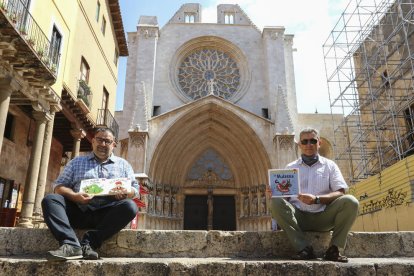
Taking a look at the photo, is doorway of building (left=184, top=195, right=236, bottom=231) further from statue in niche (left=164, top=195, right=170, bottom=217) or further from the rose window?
the rose window

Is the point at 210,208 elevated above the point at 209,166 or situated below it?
below

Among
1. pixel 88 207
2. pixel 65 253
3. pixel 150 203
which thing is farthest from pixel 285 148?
pixel 65 253

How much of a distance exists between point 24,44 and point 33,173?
339cm

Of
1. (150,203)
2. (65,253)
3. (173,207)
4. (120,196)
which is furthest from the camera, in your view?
(173,207)

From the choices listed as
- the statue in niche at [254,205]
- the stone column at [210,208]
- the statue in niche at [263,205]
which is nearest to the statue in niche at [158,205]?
the stone column at [210,208]

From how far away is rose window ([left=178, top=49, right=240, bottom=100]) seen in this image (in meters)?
20.5

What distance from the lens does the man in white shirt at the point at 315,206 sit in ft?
11.1

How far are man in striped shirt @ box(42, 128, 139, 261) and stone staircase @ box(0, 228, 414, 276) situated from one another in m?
0.16

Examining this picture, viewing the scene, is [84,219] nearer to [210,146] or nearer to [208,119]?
[208,119]

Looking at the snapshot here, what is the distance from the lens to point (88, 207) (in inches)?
143

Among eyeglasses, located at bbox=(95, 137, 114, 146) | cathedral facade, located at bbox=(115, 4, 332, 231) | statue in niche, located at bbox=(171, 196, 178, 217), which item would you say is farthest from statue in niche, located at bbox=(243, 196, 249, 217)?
eyeglasses, located at bbox=(95, 137, 114, 146)

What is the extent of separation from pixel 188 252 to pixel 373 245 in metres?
Answer: 2.05

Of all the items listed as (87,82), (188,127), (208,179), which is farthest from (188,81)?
(87,82)

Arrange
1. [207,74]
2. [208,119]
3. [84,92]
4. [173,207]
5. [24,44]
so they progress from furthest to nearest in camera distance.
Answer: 1. [207,74]
2. [208,119]
3. [173,207]
4. [84,92]
5. [24,44]
